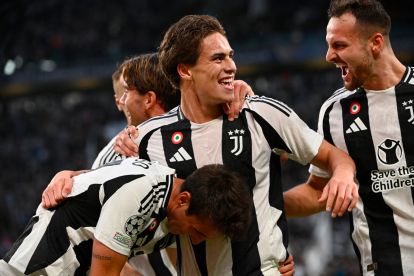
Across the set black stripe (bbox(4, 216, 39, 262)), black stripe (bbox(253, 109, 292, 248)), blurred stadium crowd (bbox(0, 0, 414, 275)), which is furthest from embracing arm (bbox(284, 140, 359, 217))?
blurred stadium crowd (bbox(0, 0, 414, 275))

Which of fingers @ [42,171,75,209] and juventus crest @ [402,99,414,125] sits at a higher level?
juventus crest @ [402,99,414,125]

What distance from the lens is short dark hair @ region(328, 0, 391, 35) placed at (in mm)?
3939

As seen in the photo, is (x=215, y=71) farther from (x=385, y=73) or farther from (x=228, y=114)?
(x=385, y=73)

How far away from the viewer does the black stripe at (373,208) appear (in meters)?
3.91

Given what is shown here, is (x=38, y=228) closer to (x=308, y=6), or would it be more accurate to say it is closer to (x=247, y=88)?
(x=247, y=88)

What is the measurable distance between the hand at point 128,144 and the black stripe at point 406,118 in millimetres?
1380

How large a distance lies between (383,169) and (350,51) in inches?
25.1

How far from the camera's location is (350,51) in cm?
389

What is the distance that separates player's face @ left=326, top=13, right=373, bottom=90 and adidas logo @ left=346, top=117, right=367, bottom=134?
7.2 inches

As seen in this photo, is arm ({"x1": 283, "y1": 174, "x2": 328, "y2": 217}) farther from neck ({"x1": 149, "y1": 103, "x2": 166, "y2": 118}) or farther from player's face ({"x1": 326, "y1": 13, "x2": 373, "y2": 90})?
neck ({"x1": 149, "y1": 103, "x2": 166, "y2": 118})

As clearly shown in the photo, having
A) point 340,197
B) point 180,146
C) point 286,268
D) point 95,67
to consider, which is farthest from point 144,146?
point 95,67

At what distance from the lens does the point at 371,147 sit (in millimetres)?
3945

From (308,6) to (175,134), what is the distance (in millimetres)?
17873

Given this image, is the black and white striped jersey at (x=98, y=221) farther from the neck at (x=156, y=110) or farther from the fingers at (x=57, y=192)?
the neck at (x=156, y=110)
